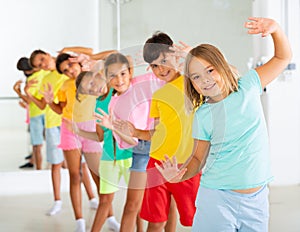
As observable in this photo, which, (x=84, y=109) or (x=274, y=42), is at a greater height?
(x=274, y=42)

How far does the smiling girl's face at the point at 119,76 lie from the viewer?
1994 millimetres

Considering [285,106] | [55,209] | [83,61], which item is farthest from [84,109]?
[285,106]

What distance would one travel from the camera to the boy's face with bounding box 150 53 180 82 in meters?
1.89

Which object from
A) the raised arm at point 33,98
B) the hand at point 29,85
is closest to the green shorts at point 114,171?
the raised arm at point 33,98

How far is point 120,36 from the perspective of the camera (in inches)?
171

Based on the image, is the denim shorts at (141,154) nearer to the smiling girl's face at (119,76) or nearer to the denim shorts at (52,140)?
the smiling girl's face at (119,76)

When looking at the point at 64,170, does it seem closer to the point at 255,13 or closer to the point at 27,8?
the point at 27,8

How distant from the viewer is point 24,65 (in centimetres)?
418

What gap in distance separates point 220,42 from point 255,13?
376 mm

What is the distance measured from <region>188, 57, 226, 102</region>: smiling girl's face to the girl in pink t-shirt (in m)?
0.31

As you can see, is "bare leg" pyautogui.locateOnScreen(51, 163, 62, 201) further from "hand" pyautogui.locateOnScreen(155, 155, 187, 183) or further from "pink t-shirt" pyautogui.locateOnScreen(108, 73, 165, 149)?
"hand" pyautogui.locateOnScreen(155, 155, 187, 183)

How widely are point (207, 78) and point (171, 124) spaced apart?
32cm

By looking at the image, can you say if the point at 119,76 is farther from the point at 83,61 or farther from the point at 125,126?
the point at 83,61

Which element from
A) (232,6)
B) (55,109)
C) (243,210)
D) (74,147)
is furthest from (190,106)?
(232,6)
